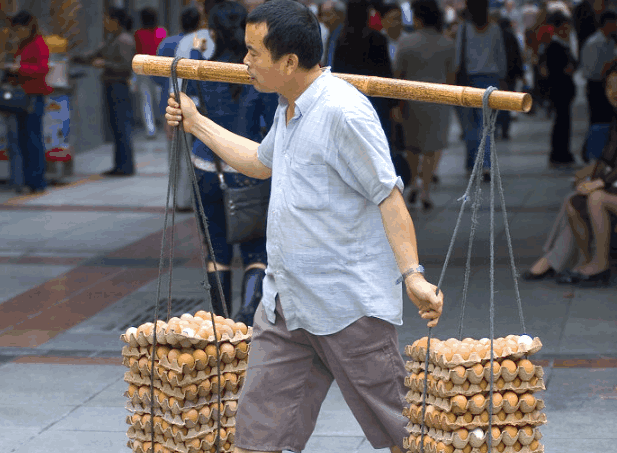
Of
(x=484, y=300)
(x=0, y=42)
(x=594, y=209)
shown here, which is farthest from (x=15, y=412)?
(x=0, y=42)

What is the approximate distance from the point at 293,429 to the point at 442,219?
731 cm

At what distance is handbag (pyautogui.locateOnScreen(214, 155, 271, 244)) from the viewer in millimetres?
5473

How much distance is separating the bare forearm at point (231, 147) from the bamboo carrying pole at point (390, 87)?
0.16 meters

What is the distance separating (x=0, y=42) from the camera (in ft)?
42.5

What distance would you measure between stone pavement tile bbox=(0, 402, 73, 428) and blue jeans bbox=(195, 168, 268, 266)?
1.17m

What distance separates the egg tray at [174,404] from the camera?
359cm

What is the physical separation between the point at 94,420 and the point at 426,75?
22.1ft

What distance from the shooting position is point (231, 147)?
12.0 ft

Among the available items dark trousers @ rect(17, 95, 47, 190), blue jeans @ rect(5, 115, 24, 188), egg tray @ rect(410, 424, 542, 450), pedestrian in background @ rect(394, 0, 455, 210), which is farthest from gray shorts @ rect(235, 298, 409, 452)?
blue jeans @ rect(5, 115, 24, 188)

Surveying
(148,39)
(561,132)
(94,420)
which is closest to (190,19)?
(148,39)

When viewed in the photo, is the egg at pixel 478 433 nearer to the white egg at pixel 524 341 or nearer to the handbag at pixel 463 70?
the white egg at pixel 524 341

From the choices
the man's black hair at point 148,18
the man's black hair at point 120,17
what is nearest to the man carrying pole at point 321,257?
the man's black hair at point 148,18

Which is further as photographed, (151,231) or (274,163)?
(151,231)

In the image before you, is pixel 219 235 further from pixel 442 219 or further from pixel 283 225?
pixel 442 219
